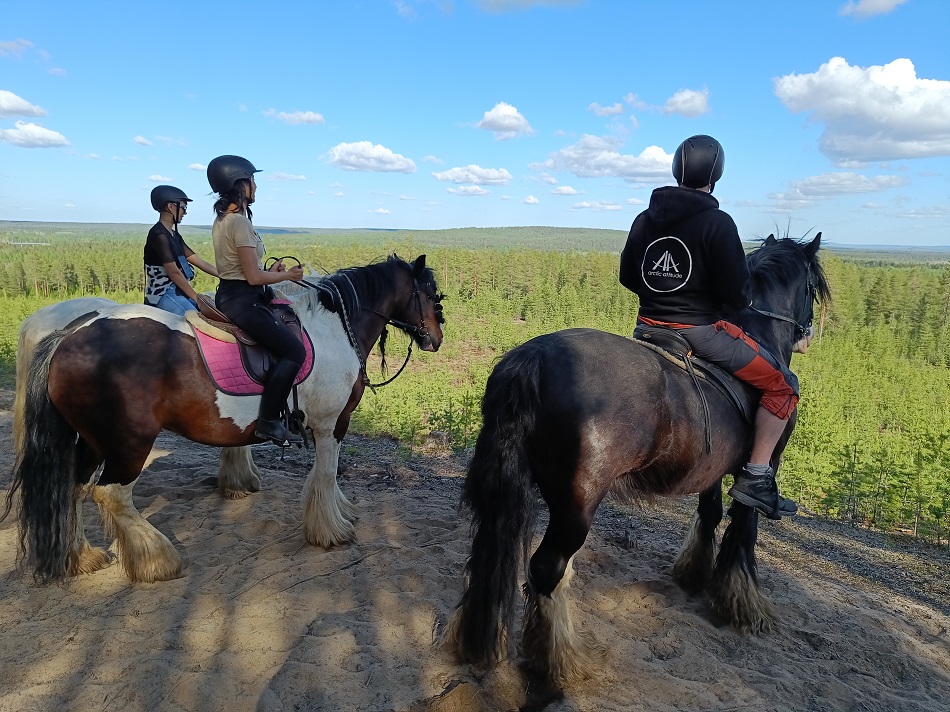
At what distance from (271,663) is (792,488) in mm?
9663

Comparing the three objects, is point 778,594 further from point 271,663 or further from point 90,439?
point 90,439

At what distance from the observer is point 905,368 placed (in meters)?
28.4

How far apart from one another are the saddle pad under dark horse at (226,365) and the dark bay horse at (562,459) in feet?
7.17

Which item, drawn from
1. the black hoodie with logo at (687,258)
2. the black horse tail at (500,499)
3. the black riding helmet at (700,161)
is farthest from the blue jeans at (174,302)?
the black riding helmet at (700,161)

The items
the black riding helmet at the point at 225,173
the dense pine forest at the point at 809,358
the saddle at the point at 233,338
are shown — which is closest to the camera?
the black riding helmet at the point at 225,173

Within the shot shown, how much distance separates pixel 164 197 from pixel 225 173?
6.86 ft

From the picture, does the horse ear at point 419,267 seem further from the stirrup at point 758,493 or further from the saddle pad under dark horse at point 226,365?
the stirrup at point 758,493

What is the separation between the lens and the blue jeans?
599cm

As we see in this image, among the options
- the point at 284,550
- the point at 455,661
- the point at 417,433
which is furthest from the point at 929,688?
the point at 417,433

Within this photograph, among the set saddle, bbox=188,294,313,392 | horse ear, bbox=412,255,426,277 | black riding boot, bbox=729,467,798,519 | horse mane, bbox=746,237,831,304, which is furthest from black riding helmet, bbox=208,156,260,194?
black riding boot, bbox=729,467,798,519

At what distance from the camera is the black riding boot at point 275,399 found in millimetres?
4539

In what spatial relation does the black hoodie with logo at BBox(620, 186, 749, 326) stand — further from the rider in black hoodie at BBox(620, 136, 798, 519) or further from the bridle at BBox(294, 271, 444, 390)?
the bridle at BBox(294, 271, 444, 390)

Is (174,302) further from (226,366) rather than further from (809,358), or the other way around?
(809,358)

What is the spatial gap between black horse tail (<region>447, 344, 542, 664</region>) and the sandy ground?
Result: 13.2 inches
